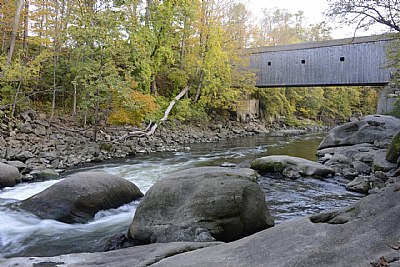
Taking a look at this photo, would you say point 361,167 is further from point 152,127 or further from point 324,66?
point 324,66

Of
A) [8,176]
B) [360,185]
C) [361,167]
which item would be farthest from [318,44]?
[8,176]

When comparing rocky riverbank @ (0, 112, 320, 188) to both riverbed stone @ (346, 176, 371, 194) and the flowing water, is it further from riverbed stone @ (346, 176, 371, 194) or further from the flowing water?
riverbed stone @ (346, 176, 371, 194)

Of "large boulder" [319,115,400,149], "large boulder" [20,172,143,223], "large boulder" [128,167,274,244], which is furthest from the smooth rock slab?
"large boulder" [319,115,400,149]

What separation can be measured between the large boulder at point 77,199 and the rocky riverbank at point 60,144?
2.51m

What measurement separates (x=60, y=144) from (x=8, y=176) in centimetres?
450

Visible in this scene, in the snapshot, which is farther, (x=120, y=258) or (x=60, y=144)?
(x=60, y=144)

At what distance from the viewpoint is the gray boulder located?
28.4ft

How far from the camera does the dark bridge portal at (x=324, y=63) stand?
61.3 feet

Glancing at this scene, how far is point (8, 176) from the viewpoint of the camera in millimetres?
7676

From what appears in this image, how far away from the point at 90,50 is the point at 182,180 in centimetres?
923

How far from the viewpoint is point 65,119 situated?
15086 millimetres

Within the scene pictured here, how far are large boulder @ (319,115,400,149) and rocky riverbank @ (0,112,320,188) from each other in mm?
6215

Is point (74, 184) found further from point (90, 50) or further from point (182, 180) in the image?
point (90, 50)

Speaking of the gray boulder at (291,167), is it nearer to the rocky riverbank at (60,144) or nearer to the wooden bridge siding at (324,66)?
the rocky riverbank at (60,144)
